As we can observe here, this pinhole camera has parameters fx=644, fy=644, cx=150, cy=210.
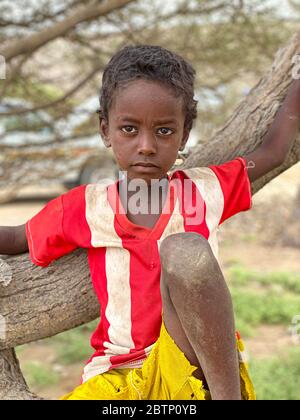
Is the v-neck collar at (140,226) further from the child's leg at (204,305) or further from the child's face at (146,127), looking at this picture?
the child's leg at (204,305)

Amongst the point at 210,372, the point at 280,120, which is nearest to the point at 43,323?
the point at 210,372

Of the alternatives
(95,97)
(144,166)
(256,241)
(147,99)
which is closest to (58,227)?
(144,166)

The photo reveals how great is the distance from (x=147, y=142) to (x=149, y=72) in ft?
0.64

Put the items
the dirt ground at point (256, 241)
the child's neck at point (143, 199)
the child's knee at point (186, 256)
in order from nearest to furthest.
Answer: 1. the child's knee at point (186, 256)
2. the child's neck at point (143, 199)
3. the dirt ground at point (256, 241)

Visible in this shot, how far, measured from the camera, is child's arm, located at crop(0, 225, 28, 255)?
5.88 ft

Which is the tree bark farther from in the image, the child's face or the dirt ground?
the dirt ground

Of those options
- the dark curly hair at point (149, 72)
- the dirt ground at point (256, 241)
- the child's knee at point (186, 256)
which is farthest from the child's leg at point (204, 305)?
the dirt ground at point (256, 241)

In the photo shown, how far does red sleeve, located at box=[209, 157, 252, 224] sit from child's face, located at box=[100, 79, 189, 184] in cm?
23

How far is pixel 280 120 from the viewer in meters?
2.02

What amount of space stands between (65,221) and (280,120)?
2.49 ft

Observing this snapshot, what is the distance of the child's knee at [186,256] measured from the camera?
1406 mm

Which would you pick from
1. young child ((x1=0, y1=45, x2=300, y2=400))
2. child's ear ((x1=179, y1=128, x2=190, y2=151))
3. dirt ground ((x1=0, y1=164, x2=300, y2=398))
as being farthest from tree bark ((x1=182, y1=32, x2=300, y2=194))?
dirt ground ((x1=0, y1=164, x2=300, y2=398))

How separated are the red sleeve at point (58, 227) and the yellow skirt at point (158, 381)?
0.37 meters

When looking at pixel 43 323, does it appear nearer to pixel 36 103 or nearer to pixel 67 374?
pixel 67 374
